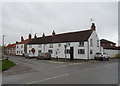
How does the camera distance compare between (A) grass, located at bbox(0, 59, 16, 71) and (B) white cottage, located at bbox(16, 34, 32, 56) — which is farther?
(B) white cottage, located at bbox(16, 34, 32, 56)

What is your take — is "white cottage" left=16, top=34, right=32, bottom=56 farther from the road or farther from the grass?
the road

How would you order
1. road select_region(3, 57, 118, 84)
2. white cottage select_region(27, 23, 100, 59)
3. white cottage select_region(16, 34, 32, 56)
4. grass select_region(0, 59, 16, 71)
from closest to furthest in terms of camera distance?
road select_region(3, 57, 118, 84) → grass select_region(0, 59, 16, 71) → white cottage select_region(27, 23, 100, 59) → white cottage select_region(16, 34, 32, 56)

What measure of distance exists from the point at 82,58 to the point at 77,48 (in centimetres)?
292

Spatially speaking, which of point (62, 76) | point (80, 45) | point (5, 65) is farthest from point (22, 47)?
point (62, 76)

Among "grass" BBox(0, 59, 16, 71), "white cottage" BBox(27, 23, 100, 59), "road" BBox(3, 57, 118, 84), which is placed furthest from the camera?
"white cottage" BBox(27, 23, 100, 59)

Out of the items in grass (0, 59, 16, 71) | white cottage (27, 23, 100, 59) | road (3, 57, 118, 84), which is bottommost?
grass (0, 59, 16, 71)

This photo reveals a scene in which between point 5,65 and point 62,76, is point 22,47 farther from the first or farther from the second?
point 62,76

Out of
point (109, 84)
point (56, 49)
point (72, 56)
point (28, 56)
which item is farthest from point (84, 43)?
point (109, 84)

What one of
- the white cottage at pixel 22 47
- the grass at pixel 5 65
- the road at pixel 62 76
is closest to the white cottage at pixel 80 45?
the grass at pixel 5 65

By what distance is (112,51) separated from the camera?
45.3 m

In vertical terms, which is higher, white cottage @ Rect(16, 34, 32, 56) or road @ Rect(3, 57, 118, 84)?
white cottage @ Rect(16, 34, 32, 56)

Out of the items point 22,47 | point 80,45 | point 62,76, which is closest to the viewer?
point 62,76

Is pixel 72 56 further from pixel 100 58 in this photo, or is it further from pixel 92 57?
pixel 100 58

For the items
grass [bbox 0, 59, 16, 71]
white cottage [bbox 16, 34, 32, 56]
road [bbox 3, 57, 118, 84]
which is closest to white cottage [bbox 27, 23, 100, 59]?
grass [bbox 0, 59, 16, 71]
